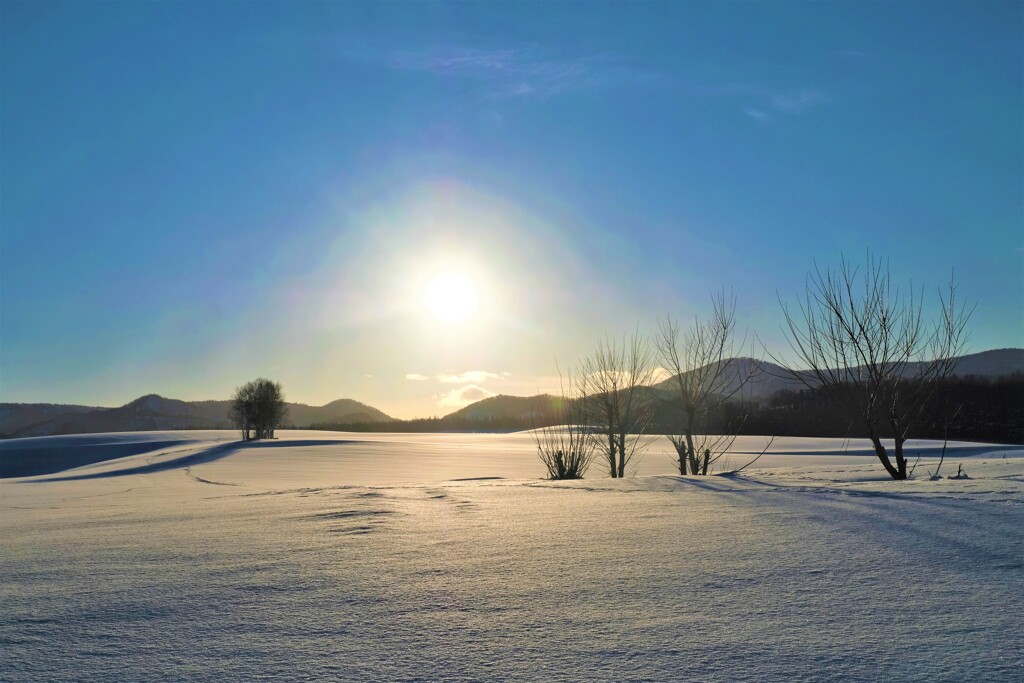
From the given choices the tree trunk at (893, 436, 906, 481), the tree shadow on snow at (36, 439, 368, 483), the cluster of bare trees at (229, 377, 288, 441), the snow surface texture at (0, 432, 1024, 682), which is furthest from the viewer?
the cluster of bare trees at (229, 377, 288, 441)

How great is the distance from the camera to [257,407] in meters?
38.7

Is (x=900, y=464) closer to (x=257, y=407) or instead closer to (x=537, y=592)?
(x=537, y=592)

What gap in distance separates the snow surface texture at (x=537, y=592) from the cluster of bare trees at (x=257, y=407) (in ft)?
116

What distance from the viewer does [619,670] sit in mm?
2051

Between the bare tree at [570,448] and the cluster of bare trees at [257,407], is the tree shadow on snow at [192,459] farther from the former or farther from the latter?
the bare tree at [570,448]

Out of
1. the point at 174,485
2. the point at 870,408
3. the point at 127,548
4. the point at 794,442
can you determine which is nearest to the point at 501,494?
the point at 127,548

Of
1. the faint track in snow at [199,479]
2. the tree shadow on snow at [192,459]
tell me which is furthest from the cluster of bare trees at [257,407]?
the faint track in snow at [199,479]

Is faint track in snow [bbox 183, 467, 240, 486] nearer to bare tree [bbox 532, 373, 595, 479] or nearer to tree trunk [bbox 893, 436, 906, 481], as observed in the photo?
bare tree [bbox 532, 373, 595, 479]

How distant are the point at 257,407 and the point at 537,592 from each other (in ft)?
128

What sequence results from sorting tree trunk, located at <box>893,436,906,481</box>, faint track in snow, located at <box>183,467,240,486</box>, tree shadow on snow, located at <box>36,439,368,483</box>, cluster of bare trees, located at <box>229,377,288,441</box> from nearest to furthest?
tree trunk, located at <box>893,436,906,481</box> → faint track in snow, located at <box>183,467,240,486</box> → tree shadow on snow, located at <box>36,439,368,483</box> → cluster of bare trees, located at <box>229,377,288,441</box>

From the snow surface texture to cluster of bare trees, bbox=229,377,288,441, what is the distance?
35491 millimetres

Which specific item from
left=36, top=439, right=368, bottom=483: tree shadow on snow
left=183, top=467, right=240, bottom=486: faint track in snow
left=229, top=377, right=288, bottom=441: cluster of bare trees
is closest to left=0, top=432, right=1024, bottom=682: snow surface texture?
left=183, top=467, right=240, bottom=486: faint track in snow

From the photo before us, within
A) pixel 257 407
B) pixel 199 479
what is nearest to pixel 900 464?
pixel 199 479

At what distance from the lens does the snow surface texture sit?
2.12 m
